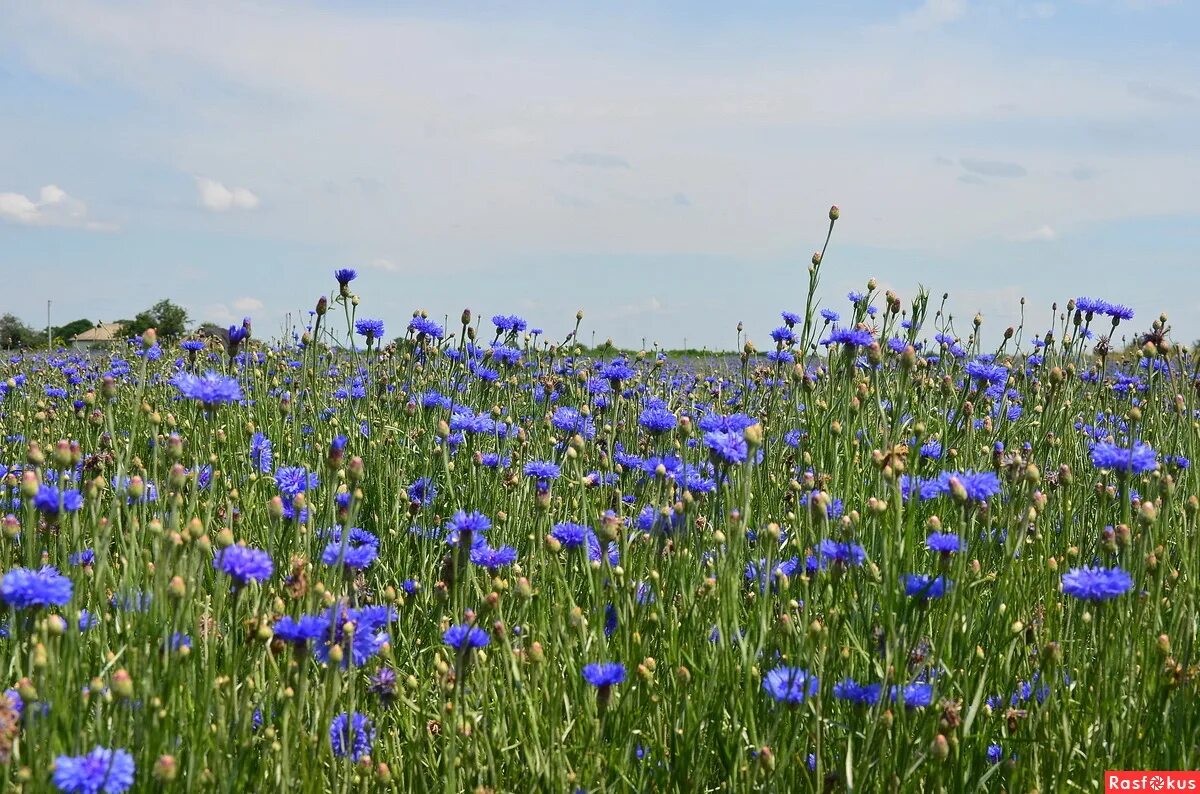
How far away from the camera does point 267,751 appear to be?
81.1 inches

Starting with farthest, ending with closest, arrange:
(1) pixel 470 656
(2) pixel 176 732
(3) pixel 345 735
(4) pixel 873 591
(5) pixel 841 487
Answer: (5) pixel 841 487
(4) pixel 873 591
(1) pixel 470 656
(3) pixel 345 735
(2) pixel 176 732

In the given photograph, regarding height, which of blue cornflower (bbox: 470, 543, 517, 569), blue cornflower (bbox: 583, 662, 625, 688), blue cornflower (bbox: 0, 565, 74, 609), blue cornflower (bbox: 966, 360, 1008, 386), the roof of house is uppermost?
the roof of house

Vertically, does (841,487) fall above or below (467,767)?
above

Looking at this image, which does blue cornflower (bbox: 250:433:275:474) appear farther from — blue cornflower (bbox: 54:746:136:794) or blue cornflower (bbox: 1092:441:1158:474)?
blue cornflower (bbox: 1092:441:1158:474)

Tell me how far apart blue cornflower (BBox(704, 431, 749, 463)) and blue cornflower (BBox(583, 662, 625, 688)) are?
2.42 feet

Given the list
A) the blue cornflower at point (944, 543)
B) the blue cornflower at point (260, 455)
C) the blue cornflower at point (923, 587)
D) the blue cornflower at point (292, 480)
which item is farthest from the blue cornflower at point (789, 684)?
the blue cornflower at point (260, 455)

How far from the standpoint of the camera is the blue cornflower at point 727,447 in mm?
2648

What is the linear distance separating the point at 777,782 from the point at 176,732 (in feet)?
4.19

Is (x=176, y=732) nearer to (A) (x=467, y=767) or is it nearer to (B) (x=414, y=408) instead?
(A) (x=467, y=767)

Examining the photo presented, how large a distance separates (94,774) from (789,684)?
133 cm

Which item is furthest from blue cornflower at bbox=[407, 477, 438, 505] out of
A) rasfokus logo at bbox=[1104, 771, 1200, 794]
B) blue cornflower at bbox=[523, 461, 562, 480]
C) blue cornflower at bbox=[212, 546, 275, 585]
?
rasfokus logo at bbox=[1104, 771, 1200, 794]

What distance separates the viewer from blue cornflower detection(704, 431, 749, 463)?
265 cm

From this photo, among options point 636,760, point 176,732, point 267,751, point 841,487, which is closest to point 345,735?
point 267,751

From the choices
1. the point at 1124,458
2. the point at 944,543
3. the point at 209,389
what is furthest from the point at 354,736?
the point at 1124,458
